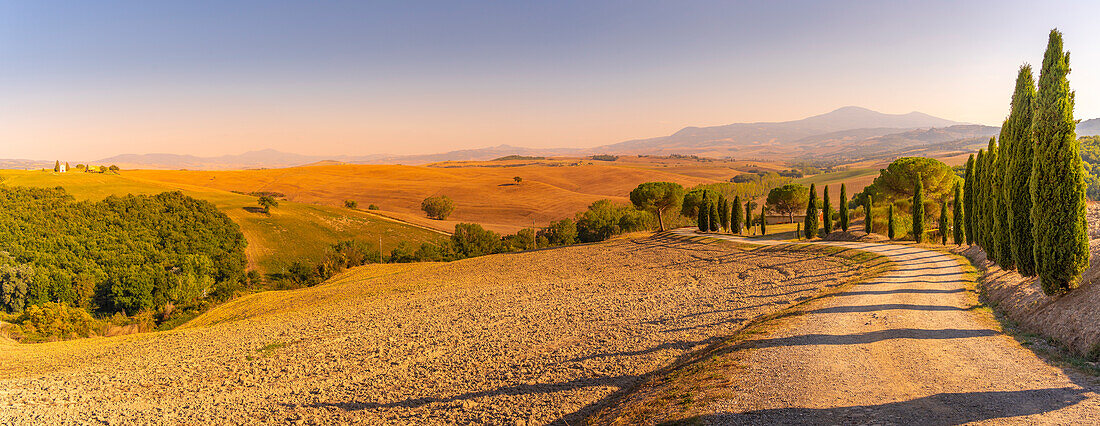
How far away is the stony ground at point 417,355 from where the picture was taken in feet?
39.7

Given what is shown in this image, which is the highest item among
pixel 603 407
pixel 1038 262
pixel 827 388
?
pixel 1038 262

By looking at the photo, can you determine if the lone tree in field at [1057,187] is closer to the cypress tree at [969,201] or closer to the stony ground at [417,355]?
the stony ground at [417,355]

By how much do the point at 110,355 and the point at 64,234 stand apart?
154ft

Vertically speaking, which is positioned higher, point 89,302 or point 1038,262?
point 1038,262

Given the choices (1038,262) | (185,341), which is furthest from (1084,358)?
(185,341)

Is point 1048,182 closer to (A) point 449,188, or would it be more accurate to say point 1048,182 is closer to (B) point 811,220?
(B) point 811,220

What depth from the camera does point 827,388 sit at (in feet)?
31.7

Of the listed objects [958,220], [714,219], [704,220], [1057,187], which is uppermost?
[1057,187]

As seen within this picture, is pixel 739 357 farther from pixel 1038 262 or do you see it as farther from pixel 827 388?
pixel 1038 262

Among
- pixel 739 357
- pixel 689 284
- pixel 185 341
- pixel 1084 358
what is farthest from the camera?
pixel 689 284

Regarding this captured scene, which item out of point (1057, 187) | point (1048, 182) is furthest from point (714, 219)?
point (1057, 187)

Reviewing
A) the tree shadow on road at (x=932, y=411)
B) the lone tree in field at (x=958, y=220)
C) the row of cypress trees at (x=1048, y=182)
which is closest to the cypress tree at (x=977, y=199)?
the lone tree in field at (x=958, y=220)

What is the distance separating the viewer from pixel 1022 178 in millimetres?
16406

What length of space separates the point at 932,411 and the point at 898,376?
1912 mm
